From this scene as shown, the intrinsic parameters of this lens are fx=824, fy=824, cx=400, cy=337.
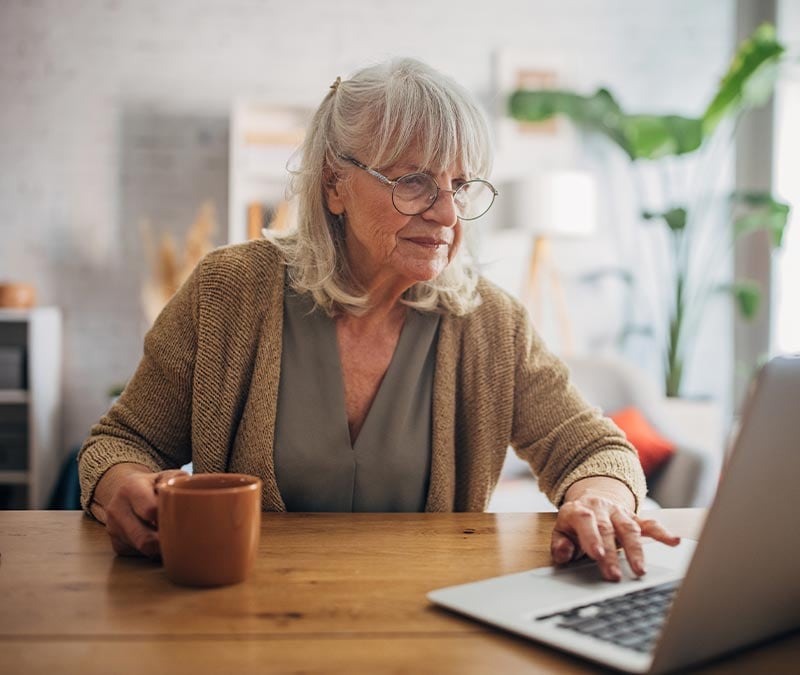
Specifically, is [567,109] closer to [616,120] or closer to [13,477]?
[616,120]

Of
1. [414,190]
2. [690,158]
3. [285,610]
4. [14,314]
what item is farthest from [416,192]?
[690,158]

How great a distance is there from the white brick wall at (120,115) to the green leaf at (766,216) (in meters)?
1.68

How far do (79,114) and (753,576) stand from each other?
389cm

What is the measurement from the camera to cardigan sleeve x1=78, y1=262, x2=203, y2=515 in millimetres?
1224

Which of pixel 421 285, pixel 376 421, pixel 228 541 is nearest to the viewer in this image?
pixel 228 541

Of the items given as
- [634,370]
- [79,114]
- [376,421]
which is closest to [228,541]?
[376,421]

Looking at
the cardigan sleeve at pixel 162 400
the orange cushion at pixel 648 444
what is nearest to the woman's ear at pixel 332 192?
the cardigan sleeve at pixel 162 400

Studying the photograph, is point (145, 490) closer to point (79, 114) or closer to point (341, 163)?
point (341, 163)

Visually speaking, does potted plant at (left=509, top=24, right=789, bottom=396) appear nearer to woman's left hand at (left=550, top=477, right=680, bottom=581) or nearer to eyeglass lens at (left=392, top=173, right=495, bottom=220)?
eyeglass lens at (left=392, top=173, right=495, bottom=220)

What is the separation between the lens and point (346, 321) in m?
1.41

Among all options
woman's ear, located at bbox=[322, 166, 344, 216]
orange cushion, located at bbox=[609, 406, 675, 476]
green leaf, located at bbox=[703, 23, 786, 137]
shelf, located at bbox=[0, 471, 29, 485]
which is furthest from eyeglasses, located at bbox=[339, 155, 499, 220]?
shelf, located at bbox=[0, 471, 29, 485]

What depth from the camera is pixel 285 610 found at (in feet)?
2.34

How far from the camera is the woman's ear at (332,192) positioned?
4.71ft

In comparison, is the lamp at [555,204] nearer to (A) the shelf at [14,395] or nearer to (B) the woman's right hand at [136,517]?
(A) the shelf at [14,395]
